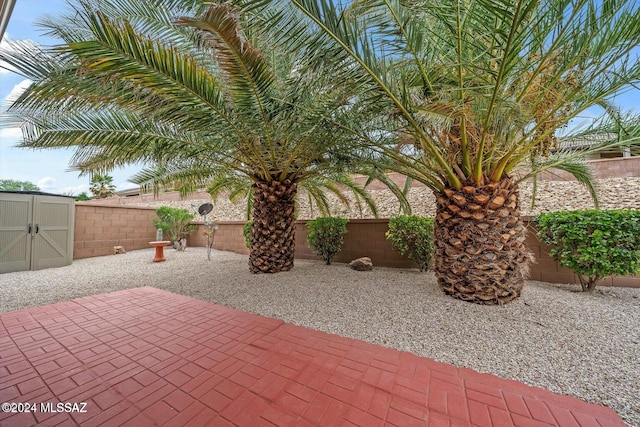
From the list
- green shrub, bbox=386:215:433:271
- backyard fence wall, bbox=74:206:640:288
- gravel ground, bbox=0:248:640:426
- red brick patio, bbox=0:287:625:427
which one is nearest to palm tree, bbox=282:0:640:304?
gravel ground, bbox=0:248:640:426

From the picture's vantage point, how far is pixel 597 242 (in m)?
3.84

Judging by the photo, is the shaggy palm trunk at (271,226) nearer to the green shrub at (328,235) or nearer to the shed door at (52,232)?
the green shrub at (328,235)

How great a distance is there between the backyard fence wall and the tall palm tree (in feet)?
8.32

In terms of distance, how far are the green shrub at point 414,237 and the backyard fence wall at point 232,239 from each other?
48 cm

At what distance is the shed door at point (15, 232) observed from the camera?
6.21m

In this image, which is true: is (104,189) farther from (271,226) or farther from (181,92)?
(181,92)

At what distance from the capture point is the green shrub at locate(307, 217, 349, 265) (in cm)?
695

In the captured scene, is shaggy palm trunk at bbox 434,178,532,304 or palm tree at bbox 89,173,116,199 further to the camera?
palm tree at bbox 89,173,116,199

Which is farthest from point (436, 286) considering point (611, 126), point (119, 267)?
point (119, 267)

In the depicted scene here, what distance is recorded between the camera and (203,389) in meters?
1.99

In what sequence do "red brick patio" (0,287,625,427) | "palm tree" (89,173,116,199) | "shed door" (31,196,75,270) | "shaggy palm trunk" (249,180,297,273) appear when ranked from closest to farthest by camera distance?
"red brick patio" (0,287,625,427) < "shaggy palm trunk" (249,180,297,273) < "shed door" (31,196,75,270) < "palm tree" (89,173,116,199)

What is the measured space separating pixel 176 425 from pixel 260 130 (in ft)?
12.9

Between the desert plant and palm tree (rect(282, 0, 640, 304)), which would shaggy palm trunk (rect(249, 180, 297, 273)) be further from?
the desert plant

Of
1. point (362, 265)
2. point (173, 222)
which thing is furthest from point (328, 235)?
point (173, 222)
